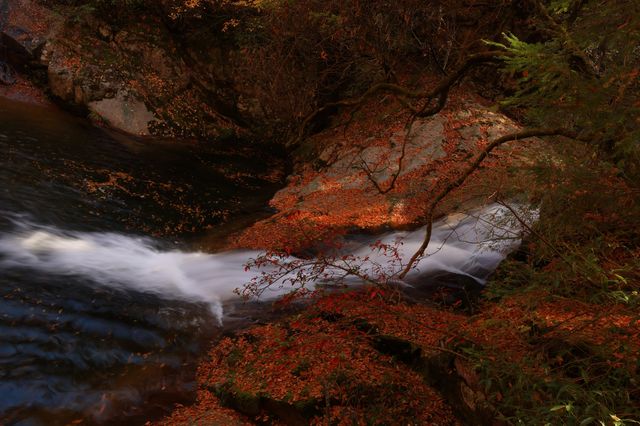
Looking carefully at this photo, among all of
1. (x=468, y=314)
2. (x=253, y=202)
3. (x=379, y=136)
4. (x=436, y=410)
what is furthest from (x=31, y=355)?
(x=379, y=136)

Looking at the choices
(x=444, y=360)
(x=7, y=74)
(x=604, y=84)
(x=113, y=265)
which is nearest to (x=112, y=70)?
(x=7, y=74)

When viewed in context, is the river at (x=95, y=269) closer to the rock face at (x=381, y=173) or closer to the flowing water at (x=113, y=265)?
the flowing water at (x=113, y=265)

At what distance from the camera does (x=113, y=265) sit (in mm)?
7527

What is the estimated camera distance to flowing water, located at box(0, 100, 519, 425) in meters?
4.89

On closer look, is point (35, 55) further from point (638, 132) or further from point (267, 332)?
point (638, 132)

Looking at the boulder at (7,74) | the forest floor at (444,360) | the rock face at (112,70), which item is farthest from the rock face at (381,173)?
the boulder at (7,74)

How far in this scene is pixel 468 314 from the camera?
21.0ft

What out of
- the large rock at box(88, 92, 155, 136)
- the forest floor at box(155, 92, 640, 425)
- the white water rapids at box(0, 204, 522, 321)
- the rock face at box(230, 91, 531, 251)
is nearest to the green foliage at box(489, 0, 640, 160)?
the forest floor at box(155, 92, 640, 425)

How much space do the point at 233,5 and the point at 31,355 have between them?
16.2m

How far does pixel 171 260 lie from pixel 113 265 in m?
1.14

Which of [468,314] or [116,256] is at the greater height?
[116,256]

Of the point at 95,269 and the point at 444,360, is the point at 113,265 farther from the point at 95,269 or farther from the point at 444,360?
the point at 444,360

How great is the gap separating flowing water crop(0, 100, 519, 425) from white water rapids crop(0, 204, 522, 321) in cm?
3

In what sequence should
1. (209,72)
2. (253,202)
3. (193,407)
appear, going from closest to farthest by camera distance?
(193,407) < (253,202) < (209,72)
